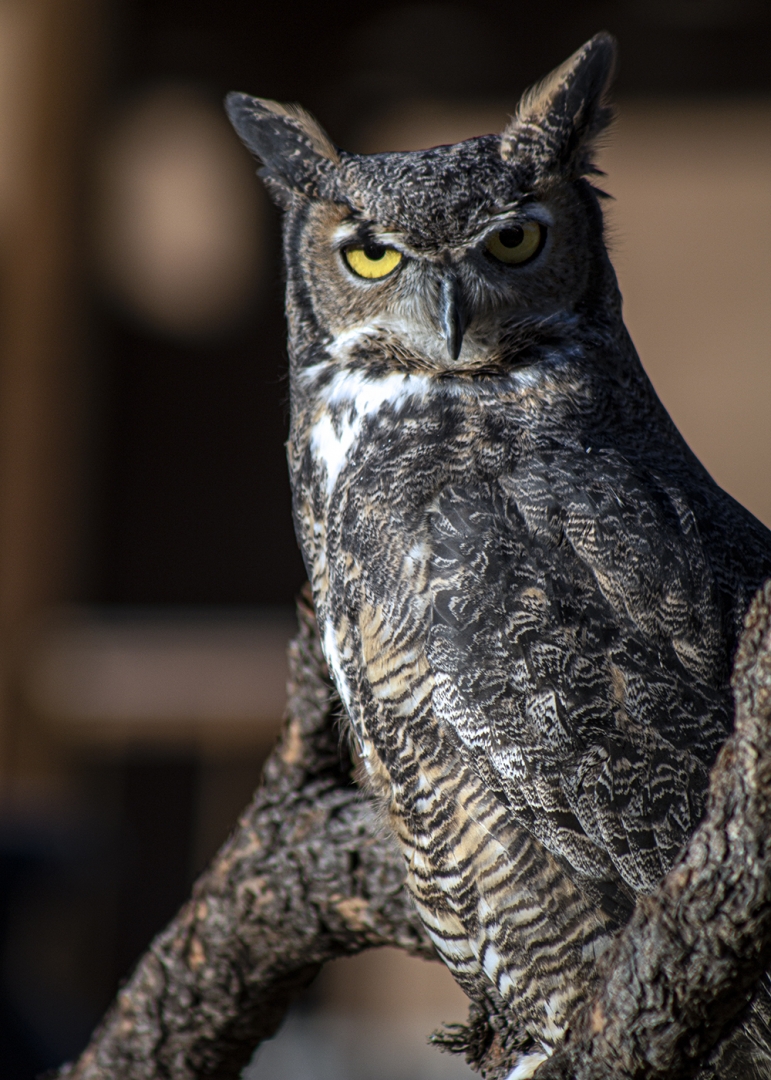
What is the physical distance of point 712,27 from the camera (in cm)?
488

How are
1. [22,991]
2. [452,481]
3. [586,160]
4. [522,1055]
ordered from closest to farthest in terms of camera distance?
[452,481], [522,1055], [586,160], [22,991]

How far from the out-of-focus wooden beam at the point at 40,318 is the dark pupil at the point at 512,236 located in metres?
3.51

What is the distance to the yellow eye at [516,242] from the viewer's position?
1488 mm

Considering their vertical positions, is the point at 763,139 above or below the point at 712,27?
below

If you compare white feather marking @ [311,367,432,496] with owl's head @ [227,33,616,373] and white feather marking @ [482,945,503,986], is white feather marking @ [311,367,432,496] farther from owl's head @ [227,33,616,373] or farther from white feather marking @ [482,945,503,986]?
white feather marking @ [482,945,503,986]

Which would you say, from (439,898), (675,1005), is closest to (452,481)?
(439,898)

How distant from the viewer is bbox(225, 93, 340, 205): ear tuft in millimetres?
1661

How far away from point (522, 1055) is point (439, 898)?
0.97 feet

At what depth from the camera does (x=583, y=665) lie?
4.21ft

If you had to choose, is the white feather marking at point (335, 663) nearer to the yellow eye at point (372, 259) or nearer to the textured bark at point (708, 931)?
the yellow eye at point (372, 259)

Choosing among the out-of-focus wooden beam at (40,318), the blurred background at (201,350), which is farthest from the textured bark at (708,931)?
the out-of-focus wooden beam at (40,318)

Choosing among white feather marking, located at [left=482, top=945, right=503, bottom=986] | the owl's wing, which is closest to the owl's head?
the owl's wing

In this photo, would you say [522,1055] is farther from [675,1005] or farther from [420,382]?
[420,382]

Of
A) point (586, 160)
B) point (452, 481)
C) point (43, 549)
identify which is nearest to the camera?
point (452, 481)
